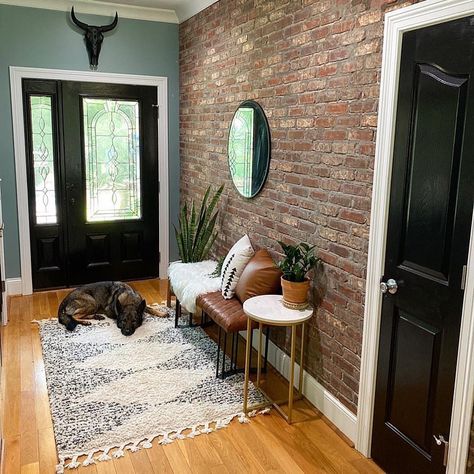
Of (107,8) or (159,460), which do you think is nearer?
(159,460)

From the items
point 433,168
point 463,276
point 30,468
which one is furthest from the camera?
point 30,468

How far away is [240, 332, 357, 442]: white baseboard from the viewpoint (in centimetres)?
260

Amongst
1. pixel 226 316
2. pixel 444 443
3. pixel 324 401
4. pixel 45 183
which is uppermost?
pixel 45 183

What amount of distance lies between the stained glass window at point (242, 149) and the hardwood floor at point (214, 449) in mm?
1515

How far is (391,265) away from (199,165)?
109 inches

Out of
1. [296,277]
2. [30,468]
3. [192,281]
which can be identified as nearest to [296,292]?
[296,277]

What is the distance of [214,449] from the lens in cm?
251

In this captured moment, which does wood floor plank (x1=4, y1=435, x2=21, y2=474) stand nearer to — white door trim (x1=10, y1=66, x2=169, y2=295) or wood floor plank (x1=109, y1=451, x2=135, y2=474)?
wood floor plank (x1=109, y1=451, x2=135, y2=474)

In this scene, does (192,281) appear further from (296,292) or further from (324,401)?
(324,401)

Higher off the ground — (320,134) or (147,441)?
(320,134)

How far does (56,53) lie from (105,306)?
92.5 inches

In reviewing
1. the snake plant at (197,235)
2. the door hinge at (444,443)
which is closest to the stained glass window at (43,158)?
the snake plant at (197,235)

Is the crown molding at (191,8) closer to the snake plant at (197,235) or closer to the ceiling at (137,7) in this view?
the ceiling at (137,7)

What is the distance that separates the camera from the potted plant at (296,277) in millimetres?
2721
